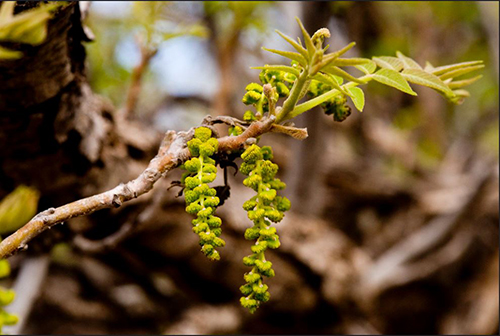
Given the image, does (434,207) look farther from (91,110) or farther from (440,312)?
(91,110)

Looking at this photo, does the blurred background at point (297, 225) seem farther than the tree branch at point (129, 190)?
Yes

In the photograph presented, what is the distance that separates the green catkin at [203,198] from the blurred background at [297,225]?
53 centimetres

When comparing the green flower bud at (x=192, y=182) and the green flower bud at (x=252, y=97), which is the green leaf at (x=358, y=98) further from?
the green flower bud at (x=192, y=182)

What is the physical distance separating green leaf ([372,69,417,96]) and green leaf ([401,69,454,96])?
0.04m

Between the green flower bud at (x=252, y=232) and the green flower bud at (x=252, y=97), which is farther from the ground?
the green flower bud at (x=252, y=97)

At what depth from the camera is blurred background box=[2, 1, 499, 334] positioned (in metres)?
1.70

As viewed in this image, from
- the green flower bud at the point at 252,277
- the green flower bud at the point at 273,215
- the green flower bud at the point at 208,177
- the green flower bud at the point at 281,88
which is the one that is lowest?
the green flower bud at the point at 252,277

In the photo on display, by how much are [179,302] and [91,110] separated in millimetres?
1587

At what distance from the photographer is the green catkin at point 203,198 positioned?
536mm

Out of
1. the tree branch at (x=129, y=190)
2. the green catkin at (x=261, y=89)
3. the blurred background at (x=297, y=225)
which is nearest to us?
the tree branch at (x=129, y=190)

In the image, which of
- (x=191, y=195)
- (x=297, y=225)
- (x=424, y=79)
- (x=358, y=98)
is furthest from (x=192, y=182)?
(x=297, y=225)

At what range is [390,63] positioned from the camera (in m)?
0.67

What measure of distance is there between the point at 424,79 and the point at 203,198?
0.38 m

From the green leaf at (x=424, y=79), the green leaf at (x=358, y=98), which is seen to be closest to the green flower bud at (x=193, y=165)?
the green leaf at (x=358, y=98)
